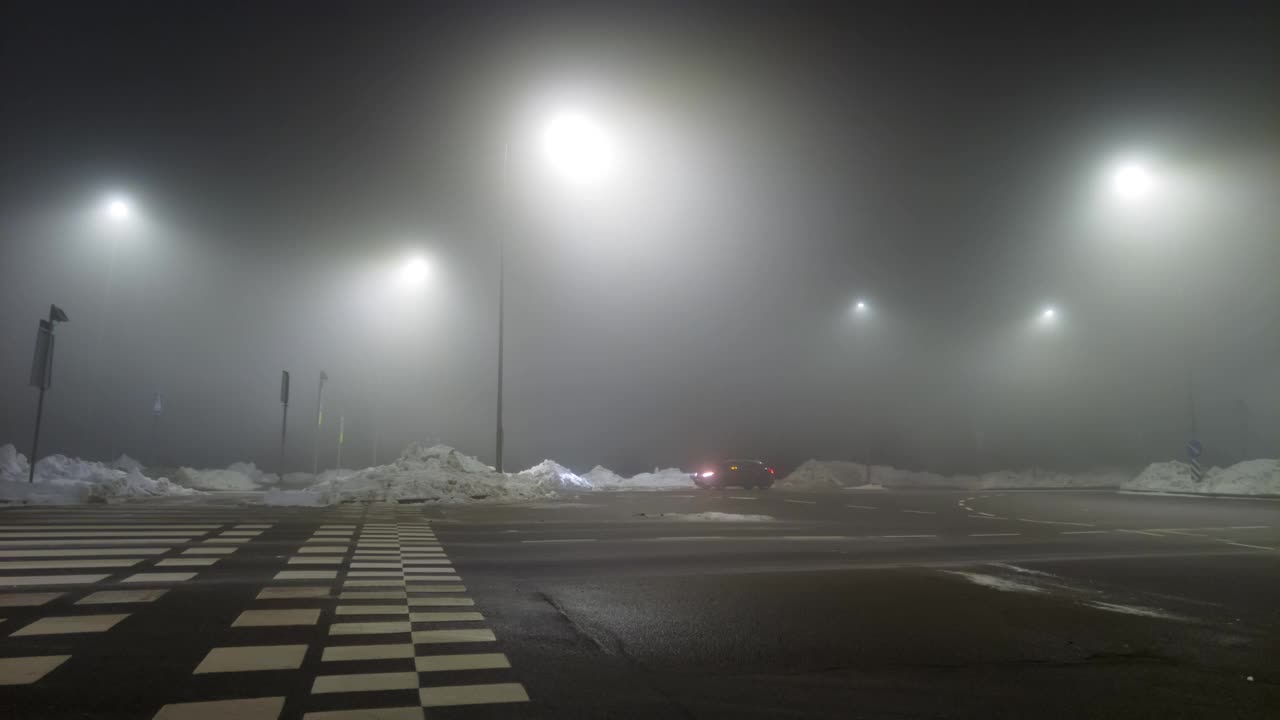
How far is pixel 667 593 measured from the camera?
24.2 feet

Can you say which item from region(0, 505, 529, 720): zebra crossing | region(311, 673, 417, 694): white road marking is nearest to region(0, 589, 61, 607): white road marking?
region(0, 505, 529, 720): zebra crossing

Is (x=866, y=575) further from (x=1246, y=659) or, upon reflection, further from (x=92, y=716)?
(x=92, y=716)

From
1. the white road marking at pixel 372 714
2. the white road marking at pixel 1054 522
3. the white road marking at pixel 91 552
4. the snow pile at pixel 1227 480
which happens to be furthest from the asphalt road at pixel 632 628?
the snow pile at pixel 1227 480

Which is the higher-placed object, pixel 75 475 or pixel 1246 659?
pixel 75 475

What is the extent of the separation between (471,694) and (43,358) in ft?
76.0

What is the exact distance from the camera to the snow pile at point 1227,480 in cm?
3197

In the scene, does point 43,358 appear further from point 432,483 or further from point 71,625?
point 71,625

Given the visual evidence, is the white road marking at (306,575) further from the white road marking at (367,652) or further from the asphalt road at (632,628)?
the white road marking at (367,652)

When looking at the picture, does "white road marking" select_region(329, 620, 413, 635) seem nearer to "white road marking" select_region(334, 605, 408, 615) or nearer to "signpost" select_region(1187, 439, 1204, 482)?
"white road marking" select_region(334, 605, 408, 615)

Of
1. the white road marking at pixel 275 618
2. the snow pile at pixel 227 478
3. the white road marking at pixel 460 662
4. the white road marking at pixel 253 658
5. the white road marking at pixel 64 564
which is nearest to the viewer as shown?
the white road marking at pixel 253 658

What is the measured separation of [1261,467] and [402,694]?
41784 millimetres

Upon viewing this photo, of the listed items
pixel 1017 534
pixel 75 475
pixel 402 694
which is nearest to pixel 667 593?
pixel 402 694

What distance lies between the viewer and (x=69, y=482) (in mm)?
21828

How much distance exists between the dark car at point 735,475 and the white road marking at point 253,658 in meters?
30.5
